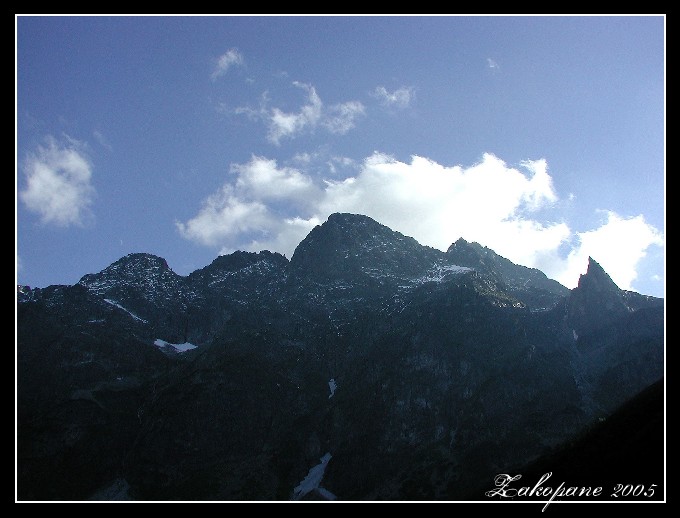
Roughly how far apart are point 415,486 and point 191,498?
6786cm

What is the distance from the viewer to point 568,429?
173375 millimetres

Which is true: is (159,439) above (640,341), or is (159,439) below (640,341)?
below

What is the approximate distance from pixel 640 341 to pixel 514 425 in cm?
5712

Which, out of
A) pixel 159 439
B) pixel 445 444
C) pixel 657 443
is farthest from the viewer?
pixel 159 439

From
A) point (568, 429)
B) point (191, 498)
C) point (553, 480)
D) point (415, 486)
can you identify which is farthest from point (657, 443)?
point (191, 498)

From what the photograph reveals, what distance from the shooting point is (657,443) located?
5397cm
